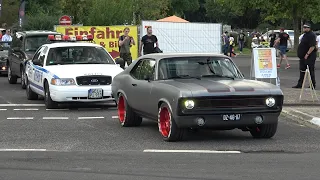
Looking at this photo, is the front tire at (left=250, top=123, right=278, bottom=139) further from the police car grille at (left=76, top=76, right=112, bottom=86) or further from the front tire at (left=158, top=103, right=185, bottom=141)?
the police car grille at (left=76, top=76, right=112, bottom=86)

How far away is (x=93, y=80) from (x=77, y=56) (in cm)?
155

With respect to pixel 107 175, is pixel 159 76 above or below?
above

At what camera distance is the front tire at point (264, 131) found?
1150cm

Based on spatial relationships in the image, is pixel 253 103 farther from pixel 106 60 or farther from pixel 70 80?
pixel 106 60

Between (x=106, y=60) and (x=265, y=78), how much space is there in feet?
13.6

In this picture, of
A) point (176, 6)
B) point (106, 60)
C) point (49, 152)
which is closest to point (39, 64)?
point (106, 60)

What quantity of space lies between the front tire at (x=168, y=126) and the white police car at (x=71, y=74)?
4494mm

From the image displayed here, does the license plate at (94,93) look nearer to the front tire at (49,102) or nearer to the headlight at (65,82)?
the headlight at (65,82)

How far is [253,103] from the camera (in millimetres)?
11070

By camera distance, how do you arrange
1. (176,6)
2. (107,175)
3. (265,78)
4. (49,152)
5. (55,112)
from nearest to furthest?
(107,175) < (49,152) < (55,112) < (265,78) < (176,6)

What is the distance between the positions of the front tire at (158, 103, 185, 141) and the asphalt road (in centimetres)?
12

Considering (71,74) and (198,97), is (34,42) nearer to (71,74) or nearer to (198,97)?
(71,74)

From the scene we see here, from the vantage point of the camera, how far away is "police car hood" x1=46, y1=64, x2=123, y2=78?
52.1ft

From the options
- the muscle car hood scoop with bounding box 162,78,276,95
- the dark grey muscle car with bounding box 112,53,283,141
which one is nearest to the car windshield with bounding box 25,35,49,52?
the dark grey muscle car with bounding box 112,53,283,141
